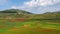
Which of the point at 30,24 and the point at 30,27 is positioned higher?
the point at 30,24

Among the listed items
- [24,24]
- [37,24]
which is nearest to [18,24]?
[24,24]

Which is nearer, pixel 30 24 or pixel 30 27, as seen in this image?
pixel 30 27

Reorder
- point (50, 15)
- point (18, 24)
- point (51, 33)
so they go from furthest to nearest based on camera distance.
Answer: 1. point (50, 15)
2. point (18, 24)
3. point (51, 33)

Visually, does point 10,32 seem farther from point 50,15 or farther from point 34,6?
point 50,15

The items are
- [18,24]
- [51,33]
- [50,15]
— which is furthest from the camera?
[50,15]

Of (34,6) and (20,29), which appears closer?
(20,29)
